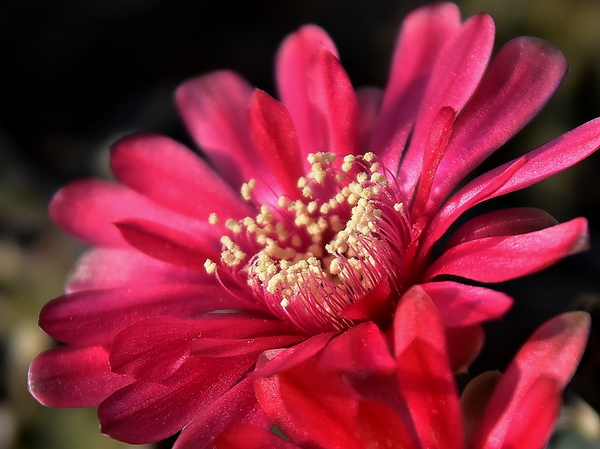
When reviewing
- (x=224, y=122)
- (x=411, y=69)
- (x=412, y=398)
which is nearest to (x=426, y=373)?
(x=412, y=398)

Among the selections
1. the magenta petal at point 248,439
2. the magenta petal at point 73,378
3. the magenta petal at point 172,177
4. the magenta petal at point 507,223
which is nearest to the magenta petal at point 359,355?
the magenta petal at point 248,439

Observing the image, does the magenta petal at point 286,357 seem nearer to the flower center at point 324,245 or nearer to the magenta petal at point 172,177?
the flower center at point 324,245

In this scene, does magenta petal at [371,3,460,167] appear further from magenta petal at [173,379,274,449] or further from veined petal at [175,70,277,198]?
magenta petal at [173,379,274,449]

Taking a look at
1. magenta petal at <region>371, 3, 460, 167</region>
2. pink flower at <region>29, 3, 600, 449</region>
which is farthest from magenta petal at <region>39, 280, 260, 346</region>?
magenta petal at <region>371, 3, 460, 167</region>

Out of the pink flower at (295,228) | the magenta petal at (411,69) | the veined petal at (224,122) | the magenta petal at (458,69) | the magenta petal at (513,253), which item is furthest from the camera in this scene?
the veined petal at (224,122)

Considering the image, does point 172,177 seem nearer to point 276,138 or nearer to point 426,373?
point 276,138

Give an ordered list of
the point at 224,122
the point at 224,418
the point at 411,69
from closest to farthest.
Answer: the point at 224,418 < the point at 411,69 < the point at 224,122

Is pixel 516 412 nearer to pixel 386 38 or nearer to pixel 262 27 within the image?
pixel 386 38
